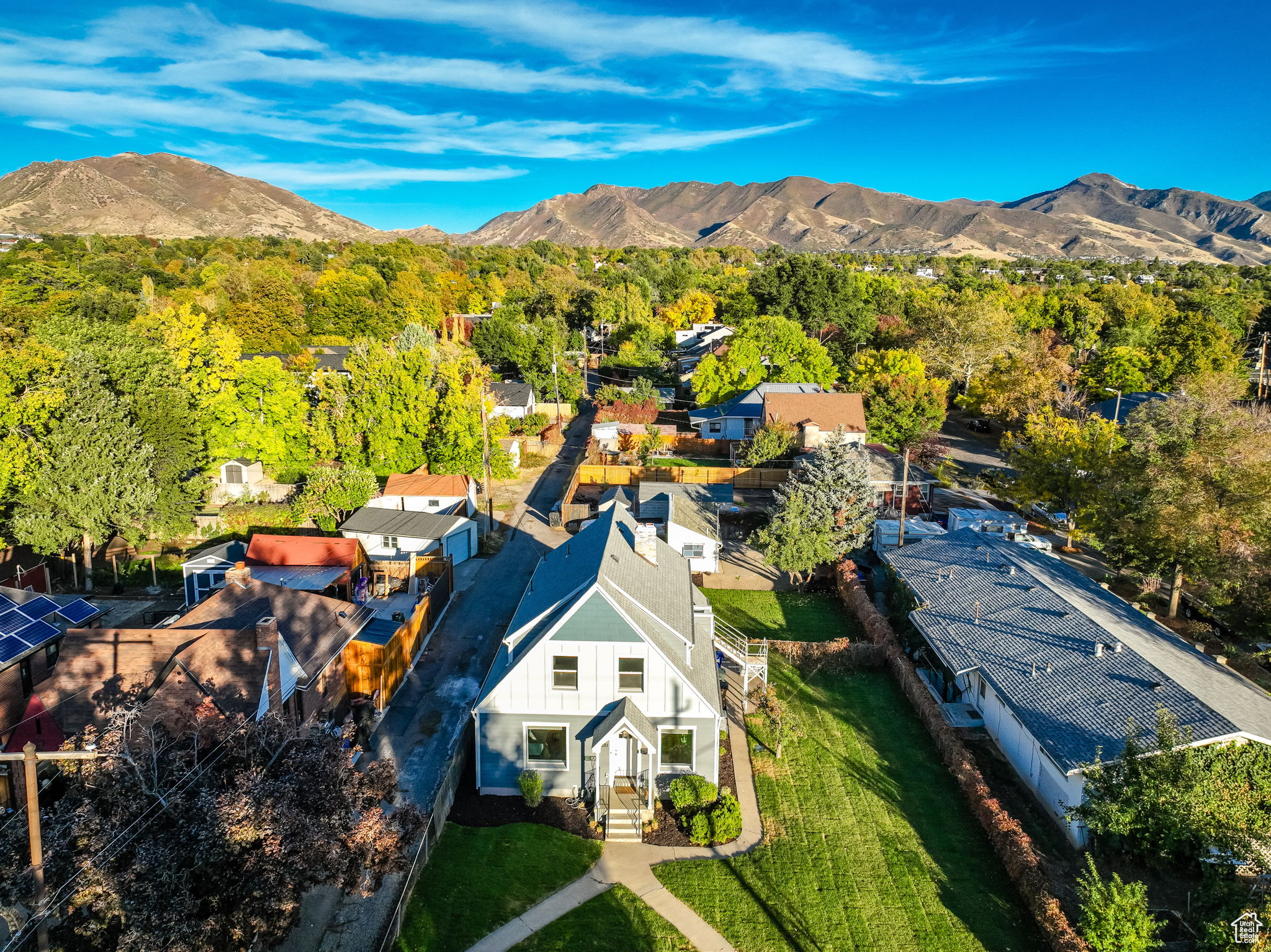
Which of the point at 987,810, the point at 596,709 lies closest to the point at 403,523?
the point at 596,709

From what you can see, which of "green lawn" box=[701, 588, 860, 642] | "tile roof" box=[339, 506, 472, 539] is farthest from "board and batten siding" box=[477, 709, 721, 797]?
"tile roof" box=[339, 506, 472, 539]

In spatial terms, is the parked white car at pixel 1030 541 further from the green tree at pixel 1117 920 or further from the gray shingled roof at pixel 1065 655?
the green tree at pixel 1117 920

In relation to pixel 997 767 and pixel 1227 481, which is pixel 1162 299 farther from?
pixel 997 767

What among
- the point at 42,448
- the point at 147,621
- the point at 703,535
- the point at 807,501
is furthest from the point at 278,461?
the point at 807,501

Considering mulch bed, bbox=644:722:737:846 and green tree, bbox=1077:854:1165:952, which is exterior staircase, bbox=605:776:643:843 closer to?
mulch bed, bbox=644:722:737:846

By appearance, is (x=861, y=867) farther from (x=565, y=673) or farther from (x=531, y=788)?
(x=565, y=673)
